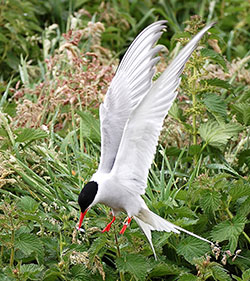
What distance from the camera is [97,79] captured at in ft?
12.4

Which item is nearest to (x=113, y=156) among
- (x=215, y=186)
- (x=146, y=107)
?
(x=146, y=107)

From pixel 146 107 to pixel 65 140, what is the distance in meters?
1.05

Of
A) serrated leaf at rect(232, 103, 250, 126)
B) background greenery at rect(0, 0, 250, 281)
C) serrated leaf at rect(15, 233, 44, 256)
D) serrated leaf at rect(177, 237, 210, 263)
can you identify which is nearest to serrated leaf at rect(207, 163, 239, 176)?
background greenery at rect(0, 0, 250, 281)

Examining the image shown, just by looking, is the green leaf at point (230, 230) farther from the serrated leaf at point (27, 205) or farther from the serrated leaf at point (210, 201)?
the serrated leaf at point (27, 205)

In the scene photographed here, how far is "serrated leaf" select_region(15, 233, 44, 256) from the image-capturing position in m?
2.55

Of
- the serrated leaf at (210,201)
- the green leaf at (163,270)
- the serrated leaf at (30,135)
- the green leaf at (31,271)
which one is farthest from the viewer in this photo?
the serrated leaf at (30,135)

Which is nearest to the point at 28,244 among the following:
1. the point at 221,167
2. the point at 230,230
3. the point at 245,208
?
the point at 230,230

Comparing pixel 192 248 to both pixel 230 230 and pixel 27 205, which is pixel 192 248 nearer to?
pixel 230 230

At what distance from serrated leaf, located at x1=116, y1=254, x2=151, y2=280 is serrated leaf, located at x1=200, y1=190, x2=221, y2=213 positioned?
0.41 metres

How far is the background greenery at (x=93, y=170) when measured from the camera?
258 centimetres

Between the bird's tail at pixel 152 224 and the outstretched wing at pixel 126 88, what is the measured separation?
0.24 metres

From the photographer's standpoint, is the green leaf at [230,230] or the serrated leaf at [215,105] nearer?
the green leaf at [230,230]

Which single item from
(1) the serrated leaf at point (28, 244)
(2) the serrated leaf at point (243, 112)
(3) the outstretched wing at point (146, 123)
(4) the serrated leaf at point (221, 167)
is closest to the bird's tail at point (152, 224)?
(3) the outstretched wing at point (146, 123)

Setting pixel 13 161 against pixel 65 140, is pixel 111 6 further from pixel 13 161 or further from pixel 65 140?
pixel 13 161
